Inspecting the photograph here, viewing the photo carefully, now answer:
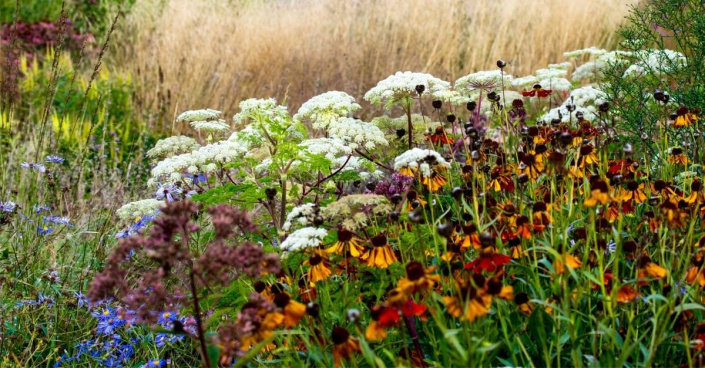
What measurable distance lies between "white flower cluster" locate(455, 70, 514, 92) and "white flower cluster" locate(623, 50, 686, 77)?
660 millimetres

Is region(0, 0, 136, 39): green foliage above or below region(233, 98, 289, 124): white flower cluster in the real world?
below

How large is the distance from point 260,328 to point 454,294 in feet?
1.68

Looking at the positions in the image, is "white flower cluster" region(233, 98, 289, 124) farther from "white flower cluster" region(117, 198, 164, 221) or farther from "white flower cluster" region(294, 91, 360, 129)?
"white flower cluster" region(117, 198, 164, 221)

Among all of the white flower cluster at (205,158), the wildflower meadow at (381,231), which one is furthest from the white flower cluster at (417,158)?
the white flower cluster at (205,158)

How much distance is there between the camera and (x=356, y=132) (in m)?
3.00

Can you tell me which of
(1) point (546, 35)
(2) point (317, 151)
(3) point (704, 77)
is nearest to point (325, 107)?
(2) point (317, 151)

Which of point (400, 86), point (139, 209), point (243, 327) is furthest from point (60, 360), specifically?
point (400, 86)

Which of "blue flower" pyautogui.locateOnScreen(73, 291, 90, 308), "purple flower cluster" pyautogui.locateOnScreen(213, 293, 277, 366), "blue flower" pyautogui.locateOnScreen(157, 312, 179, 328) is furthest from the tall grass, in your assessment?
"purple flower cluster" pyautogui.locateOnScreen(213, 293, 277, 366)

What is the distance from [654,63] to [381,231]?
201 cm

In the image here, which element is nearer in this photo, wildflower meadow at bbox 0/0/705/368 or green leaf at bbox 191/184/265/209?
wildflower meadow at bbox 0/0/705/368

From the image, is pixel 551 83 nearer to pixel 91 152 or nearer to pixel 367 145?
pixel 367 145

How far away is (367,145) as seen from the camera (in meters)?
3.00

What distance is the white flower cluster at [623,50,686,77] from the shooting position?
11.9 ft

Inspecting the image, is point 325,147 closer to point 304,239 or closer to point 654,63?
point 304,239
